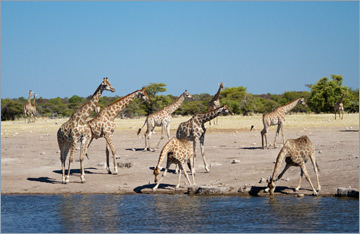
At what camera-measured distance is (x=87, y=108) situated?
14.3 metres

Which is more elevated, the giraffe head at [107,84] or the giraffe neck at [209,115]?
the giraffe head at [107,84]

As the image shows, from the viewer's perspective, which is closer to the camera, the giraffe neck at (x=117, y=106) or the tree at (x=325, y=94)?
the giraffe neck at (x=117, y=106)

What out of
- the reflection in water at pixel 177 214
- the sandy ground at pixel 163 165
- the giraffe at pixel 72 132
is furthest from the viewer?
the giraffe at pixel 72 132

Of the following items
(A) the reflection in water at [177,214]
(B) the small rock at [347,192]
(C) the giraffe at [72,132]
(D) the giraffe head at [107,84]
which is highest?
(D) the giraffe head at [107,84]

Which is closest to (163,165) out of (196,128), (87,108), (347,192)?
(196,128)

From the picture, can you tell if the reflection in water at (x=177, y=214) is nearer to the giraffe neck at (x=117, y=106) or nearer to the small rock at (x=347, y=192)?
the small rock at (x=347, y=192)

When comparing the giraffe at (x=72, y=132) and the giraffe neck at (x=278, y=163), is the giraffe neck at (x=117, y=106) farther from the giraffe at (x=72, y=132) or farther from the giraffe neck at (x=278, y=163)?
the giraffe neck at (x=278, y=163)

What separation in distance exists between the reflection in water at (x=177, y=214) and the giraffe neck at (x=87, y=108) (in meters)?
2.27

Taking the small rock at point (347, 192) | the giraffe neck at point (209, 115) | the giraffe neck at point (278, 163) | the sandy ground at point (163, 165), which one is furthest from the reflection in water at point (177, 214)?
the giraffe neck at point (209, 115)

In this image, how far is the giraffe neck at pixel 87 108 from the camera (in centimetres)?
1402

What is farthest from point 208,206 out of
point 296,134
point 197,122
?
point 296,134

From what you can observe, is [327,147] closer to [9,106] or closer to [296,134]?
[296,134]

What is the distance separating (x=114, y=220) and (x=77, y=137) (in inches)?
155

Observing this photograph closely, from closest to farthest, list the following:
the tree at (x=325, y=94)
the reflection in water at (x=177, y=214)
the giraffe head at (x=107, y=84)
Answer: the reflection in water at (x=177, y=214), the giraffe head at (x=107, y=84), the tree at (x=325, y=94)
